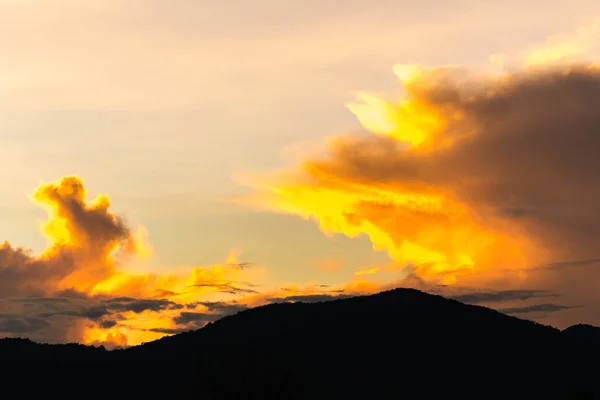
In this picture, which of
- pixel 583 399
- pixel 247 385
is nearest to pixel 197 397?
pixel 247 385

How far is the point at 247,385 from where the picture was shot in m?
187

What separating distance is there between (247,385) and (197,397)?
54.3 feet

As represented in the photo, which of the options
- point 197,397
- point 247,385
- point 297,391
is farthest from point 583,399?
point 197,397

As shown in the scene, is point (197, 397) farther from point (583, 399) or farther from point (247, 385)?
point (583, 399)

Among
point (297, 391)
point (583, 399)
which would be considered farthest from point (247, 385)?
point (583, 399)

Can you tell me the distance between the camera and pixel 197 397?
19562 cm

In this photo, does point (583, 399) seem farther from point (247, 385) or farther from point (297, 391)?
point (247, 385)

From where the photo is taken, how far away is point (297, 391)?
7653 inches

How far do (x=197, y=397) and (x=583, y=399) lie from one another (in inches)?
3819

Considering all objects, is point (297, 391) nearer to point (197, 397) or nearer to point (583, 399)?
point (197, 397)

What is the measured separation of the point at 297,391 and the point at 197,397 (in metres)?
24.9
